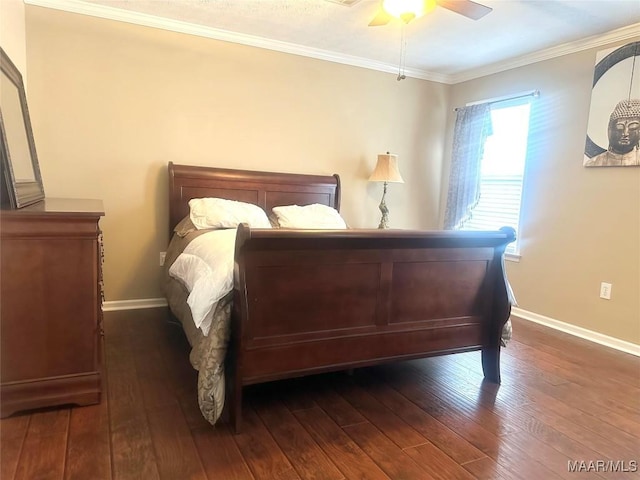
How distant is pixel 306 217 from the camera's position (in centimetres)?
374

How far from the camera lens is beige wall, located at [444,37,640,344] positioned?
3266 mm

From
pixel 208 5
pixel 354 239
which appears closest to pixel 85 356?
pixel 354 239

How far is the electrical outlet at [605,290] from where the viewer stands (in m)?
3.36

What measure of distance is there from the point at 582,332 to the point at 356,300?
245cm

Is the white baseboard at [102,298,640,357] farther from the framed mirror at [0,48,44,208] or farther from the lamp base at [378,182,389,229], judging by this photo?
the lamp base at [378,182,389,229]

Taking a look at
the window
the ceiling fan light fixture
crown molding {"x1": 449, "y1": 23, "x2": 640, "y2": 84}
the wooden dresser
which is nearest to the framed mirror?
the wooden dresser

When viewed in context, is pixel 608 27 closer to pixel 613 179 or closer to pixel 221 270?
pixel 613 179

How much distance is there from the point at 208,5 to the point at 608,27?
3.05 m

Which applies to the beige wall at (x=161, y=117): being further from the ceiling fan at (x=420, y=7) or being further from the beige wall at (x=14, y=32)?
the ceiling fan at (x=420, y=7)

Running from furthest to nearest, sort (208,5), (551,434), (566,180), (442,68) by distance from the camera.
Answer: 1. (442,68)
2. (566,180)
3. (208,5)
4. (551,434)

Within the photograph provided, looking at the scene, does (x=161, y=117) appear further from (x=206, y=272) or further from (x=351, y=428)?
(x=351, y=428)

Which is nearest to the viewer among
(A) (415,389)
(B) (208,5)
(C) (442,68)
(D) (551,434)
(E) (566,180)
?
(D) (551,434)

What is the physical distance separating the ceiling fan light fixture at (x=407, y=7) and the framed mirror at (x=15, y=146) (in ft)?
6.81

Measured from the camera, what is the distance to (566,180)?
12.0 ft
